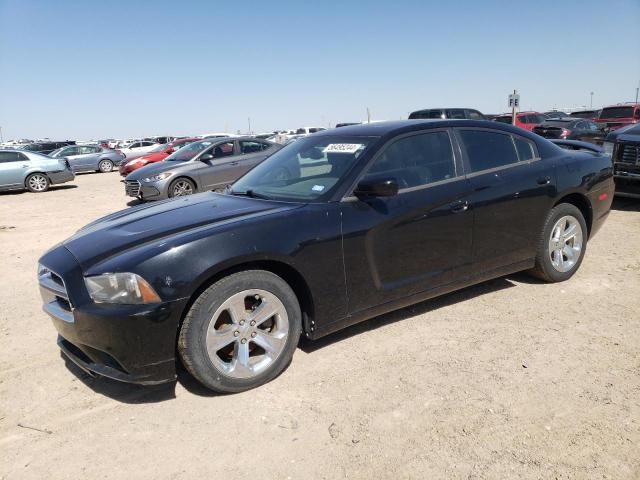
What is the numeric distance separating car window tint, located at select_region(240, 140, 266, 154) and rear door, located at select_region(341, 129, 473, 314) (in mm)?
8476

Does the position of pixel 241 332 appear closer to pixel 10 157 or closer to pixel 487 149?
pixel 487 149

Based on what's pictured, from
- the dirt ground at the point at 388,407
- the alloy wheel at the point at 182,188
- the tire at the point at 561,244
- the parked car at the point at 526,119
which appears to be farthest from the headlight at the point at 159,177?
the parked car at the point at 526,119

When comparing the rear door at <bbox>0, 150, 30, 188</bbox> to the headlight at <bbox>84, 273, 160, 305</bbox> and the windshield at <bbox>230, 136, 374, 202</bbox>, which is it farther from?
the headlight at <bbox>84, 273, 160, 305</bbox>

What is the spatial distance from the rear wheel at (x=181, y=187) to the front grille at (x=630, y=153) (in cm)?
836

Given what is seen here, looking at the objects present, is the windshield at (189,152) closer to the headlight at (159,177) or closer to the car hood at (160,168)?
the car hood at (160,168)

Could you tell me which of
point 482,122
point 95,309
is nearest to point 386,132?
point 482,122

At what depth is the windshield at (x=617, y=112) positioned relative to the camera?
60.7 feet

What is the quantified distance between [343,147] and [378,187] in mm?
684

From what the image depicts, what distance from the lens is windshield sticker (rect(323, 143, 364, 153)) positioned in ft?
11.7

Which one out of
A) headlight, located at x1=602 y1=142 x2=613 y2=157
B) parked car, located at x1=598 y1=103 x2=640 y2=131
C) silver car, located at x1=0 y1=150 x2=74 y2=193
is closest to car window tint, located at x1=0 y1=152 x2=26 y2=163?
silver car, located at x1=0 y1=150 x2=74 y2=193

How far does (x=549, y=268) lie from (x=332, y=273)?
2.39m

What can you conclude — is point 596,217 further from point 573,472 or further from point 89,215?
point 89,215

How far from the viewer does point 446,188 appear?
3627 mm

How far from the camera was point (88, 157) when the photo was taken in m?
23.7
